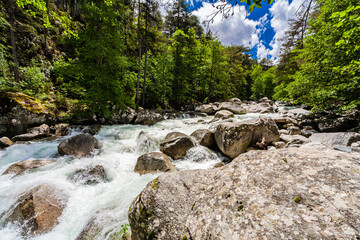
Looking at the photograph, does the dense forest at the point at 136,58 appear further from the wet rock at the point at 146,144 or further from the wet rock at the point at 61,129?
the wet rock at the point at 146,144

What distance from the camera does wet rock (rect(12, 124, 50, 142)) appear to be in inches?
270

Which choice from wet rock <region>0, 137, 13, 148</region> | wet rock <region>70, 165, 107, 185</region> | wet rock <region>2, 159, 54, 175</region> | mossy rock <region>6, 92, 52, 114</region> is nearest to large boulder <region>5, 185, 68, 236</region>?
wet rock <region>70, 165, 107, 185</region>

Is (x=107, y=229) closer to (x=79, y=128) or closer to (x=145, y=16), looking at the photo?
(x=79, y=128)

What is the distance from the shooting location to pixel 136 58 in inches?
627

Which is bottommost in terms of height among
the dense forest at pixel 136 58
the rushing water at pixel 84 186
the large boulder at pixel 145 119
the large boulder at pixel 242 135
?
the rushing water at pixel 84 186

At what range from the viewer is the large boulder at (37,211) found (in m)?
2.88

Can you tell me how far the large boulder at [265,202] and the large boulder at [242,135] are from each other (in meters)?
3.92

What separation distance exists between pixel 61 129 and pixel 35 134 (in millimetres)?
1262

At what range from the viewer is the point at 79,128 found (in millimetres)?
9031

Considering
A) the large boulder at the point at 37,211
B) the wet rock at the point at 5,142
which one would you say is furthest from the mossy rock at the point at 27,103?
the large boulder at the point at 37,211

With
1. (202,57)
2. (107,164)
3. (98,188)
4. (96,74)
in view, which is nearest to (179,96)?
(202,57)

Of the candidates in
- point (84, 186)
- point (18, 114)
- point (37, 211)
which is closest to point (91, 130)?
point (18, 114)

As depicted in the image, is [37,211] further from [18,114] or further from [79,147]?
[18,114]

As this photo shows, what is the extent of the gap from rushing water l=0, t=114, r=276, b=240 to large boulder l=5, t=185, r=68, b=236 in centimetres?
12
